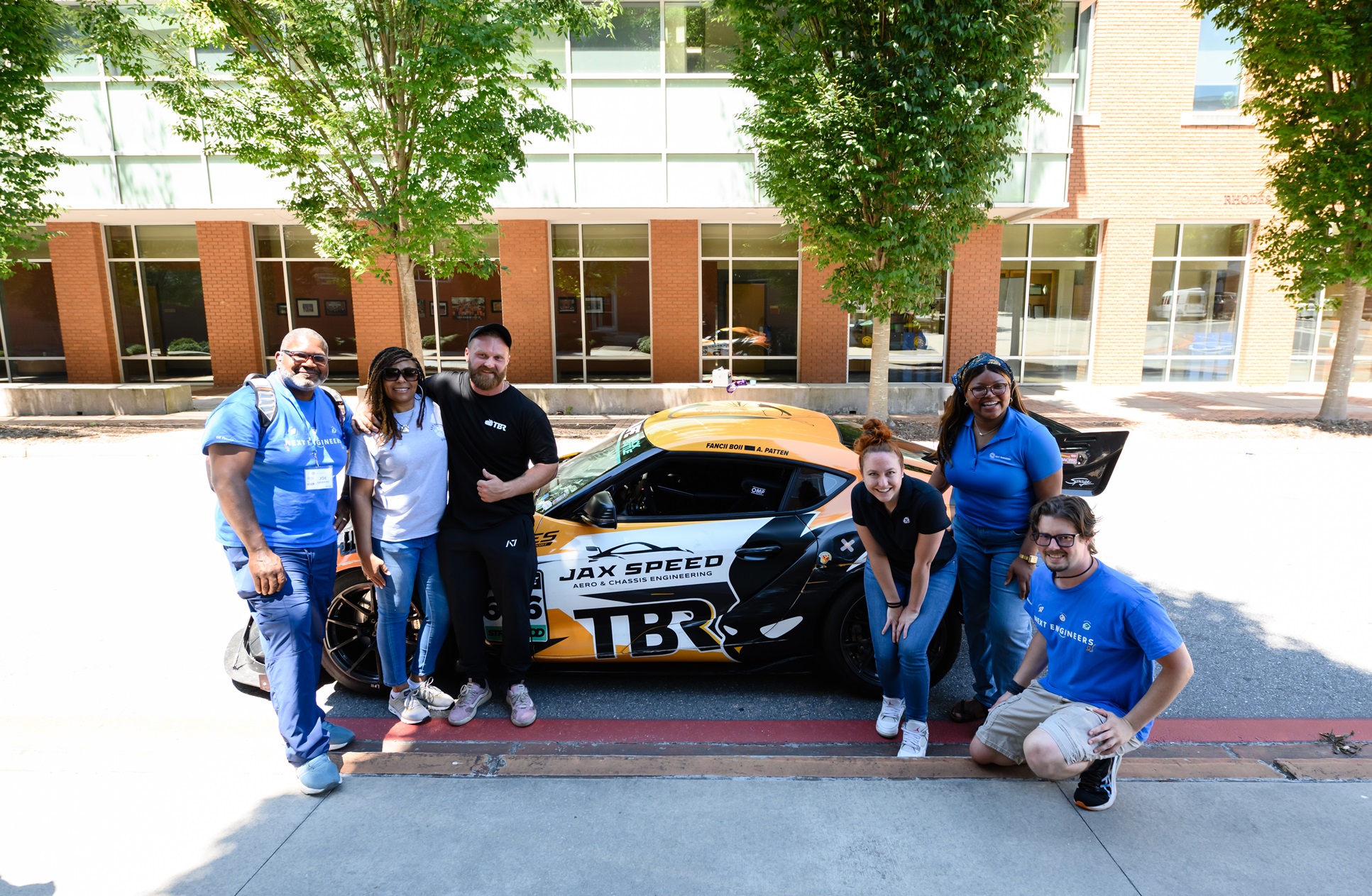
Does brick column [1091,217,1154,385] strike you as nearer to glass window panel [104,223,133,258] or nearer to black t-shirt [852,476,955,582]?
black t-shirt [852,476,955,582]

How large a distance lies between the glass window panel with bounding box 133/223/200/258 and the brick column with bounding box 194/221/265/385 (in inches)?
9.6

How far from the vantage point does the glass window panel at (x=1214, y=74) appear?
57.7 feet

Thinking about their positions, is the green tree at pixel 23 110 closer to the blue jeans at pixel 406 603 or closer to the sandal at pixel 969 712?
the blue jeans at pixel 406 603

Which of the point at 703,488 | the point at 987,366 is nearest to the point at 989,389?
the point at 987,366

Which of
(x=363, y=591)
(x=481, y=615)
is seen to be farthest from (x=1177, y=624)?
(x=363, y=591)

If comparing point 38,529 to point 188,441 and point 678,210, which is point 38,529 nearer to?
point 188,441

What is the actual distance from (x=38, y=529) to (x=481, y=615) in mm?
6419

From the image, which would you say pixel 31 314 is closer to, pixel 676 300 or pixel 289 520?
pixel 676 300

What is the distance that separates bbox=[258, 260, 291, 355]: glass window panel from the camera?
18672mm

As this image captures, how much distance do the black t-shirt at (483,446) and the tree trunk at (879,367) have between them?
30.0ft

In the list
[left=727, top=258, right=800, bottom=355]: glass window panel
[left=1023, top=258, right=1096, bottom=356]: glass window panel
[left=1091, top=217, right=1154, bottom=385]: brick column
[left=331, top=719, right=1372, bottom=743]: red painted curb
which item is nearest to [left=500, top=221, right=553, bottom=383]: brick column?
[left=727, top=258, right=800, bottom=355]: glass window panel

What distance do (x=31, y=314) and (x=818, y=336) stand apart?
18.2 metres

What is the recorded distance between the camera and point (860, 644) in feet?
14.3

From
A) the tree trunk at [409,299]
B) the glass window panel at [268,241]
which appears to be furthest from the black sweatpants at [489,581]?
the glass window panel at [268,241]
